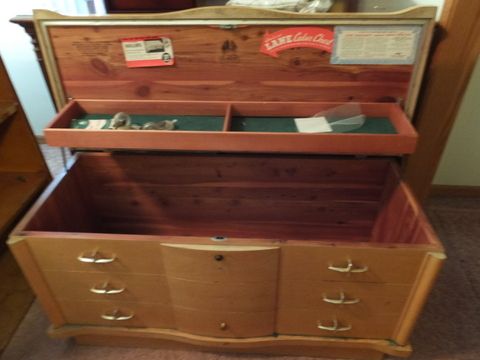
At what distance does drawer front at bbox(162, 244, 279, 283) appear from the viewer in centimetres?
82

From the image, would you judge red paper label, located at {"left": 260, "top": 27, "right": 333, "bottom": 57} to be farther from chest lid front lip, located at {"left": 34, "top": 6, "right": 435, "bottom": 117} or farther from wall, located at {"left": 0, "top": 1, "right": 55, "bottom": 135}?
wall, located at {"left": 0, "top": 1, "right": 55, "bottom": 135}

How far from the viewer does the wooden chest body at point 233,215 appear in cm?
84

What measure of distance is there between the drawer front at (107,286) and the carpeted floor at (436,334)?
268 mm

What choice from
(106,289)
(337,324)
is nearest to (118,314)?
(106,289)

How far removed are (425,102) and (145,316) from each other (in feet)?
3.92

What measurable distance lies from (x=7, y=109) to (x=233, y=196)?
0.90 m

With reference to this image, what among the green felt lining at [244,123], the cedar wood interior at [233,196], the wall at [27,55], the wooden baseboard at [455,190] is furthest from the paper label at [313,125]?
the wall at [27,55]

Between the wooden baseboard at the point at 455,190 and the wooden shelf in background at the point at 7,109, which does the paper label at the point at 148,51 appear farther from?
the wooden baseboard at the point at 455,190

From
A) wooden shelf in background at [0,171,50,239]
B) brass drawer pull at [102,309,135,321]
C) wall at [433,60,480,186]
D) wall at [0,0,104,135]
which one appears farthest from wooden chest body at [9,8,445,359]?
wall at [0,0,104,135]

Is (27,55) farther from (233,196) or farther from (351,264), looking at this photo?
(351,264)

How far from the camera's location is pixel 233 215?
1.31 meters

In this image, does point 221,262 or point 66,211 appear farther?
point 66,211

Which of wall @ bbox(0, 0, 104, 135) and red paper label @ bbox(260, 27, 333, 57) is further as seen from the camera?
wall @ bbox(0, 0, 104, 135)

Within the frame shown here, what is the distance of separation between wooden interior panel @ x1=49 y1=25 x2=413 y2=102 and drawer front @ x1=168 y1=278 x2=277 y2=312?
571 millimetres
